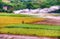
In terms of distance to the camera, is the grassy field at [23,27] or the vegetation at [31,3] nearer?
the grassy field at [23,27]

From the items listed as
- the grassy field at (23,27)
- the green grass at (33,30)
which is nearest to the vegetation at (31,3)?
the grassy field at (23,27)

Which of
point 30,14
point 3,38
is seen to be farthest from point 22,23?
point 3,38

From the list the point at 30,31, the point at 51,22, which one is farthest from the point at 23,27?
the point at 51,22

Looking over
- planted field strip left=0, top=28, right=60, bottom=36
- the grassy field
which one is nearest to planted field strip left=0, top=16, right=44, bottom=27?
the grassy field

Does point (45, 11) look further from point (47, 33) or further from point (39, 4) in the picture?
point (47, 33)

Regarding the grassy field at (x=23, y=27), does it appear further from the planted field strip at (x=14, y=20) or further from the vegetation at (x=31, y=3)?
the vegetation at (x=31, y=3)

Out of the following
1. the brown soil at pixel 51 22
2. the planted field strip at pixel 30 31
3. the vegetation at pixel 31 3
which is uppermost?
the vegetation at pixel 31 3

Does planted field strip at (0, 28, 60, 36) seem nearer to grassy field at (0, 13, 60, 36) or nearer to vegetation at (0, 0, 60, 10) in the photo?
grassy field at (0, 13, 60, 36)

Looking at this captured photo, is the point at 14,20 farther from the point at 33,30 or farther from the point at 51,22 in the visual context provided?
the point at 51,22

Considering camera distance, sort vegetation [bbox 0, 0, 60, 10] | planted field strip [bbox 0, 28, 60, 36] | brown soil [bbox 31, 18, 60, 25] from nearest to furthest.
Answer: planted field strip [bbox 0, 28, 60, 36] → brown soil [bbox 31, 18, 60, 25] → vegetation [bbox 0, 0, 60, 10]
